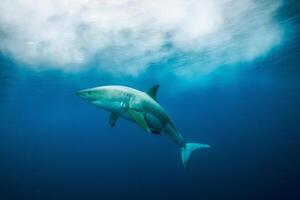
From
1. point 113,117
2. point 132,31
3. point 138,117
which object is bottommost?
point 138,117

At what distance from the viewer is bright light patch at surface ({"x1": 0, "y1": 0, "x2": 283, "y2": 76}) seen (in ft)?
47.1

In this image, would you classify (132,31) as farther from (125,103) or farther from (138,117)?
(138,117)

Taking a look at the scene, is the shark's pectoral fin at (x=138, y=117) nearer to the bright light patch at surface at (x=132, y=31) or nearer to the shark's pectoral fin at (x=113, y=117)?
the shark's pectoral fin at (x=113, y=117)

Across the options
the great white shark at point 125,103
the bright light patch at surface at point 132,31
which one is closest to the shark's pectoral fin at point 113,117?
the great white shark at point 125,103

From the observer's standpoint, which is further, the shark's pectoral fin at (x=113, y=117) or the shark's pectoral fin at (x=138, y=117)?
the shark's pectoral fin at (x=113, y=117)

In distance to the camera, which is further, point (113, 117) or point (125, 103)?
point (113, 117)

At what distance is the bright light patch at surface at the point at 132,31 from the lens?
47.1 ft

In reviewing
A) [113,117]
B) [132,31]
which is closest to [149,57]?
[132,31]

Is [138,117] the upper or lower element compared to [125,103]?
lower

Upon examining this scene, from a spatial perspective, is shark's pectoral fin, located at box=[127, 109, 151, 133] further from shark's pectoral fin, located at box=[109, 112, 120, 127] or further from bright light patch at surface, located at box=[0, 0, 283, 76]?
bright light patch at surface, located at box=[0, 0, 283, 76]

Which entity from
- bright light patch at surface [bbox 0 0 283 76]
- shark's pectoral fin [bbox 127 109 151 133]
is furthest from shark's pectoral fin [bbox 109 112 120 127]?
bright light patch at surface [bbox 0 0 283 76]

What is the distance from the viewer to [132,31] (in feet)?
60.4

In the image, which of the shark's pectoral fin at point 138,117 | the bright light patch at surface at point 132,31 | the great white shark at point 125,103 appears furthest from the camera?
the bright light patch at surface at point 132,31

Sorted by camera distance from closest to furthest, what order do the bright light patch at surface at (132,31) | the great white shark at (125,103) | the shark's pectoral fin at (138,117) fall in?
1. the shark's pectoral fin at (138,117)
2. the great white shark at (125,103)
3. the bright light patch at surface at (132,31)
